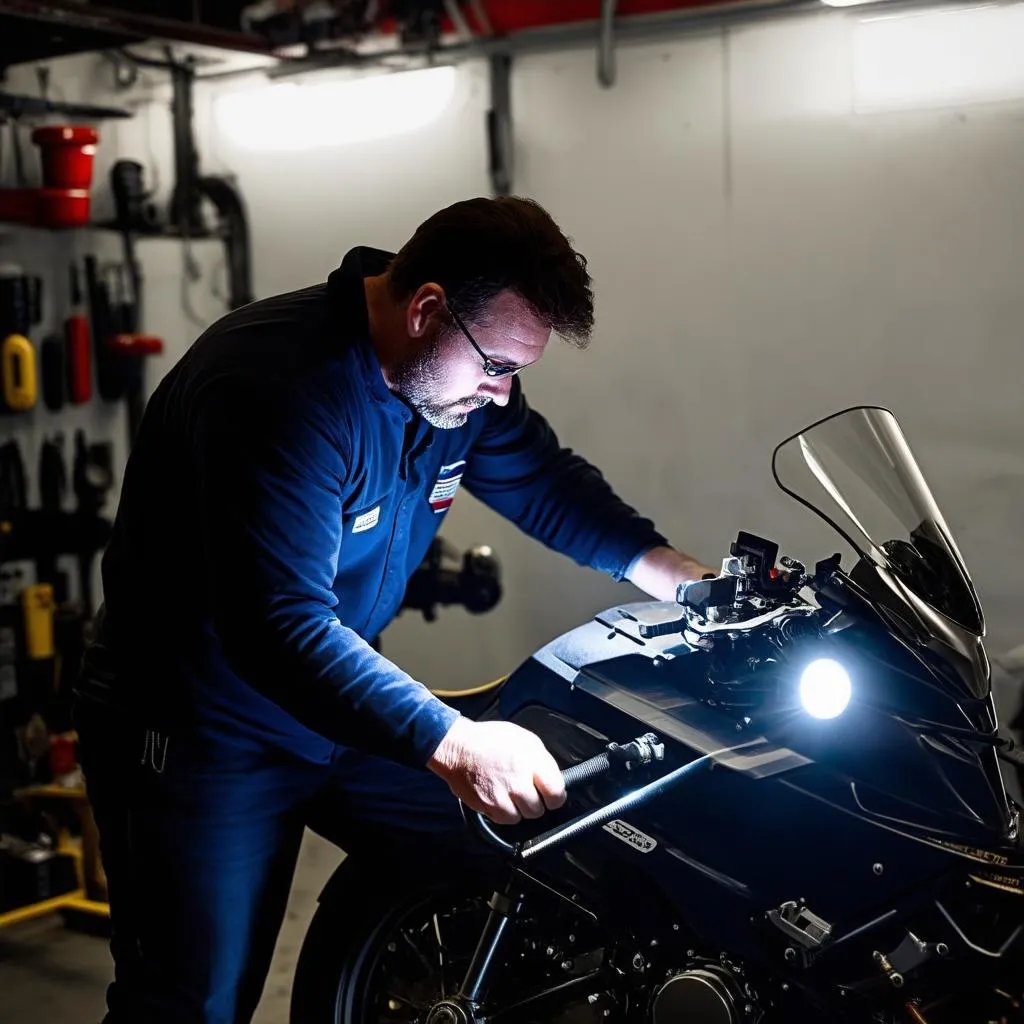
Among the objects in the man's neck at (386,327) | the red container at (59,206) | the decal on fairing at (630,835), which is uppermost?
the red container at (59,206)

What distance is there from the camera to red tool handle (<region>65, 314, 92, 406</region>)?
4.00 meters

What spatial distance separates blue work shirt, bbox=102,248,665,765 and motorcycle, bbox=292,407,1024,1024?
275 millimetres

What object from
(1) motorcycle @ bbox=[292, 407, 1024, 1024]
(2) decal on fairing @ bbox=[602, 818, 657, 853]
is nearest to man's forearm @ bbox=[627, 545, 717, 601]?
(1) motorcycle @ bbox=[292, 407, 1024, 1024]

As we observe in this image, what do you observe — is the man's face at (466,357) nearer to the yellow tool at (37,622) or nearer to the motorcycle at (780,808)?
the motorcycle at (780,808)

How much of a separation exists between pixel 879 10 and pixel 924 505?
5.86 feet

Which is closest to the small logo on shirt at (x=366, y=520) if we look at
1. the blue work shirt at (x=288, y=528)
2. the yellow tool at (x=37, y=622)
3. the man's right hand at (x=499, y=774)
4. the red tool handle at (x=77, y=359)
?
the blue work shirt at (x=288, y=528)

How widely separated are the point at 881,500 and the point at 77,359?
2.93m

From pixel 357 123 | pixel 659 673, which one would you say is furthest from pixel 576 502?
pixel 357 123

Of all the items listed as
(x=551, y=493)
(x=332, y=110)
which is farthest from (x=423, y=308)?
(x=332, y=110)

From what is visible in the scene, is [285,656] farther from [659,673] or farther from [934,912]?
[934,912]

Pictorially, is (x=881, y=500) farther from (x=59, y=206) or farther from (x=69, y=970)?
(x=59, y=206)

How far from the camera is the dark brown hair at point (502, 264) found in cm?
177

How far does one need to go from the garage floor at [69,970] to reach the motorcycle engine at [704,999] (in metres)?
1.28

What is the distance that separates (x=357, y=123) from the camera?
3.99m
